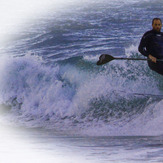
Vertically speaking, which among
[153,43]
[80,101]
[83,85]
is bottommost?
[80,101]

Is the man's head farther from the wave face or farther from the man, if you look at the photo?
the wave face

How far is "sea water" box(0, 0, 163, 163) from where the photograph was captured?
206 inches

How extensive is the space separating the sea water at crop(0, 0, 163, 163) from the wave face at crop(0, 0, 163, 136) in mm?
20

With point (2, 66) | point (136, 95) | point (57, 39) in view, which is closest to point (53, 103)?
point (136, 95)

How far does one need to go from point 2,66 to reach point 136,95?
489cm

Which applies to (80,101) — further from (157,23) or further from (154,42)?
(157,23)

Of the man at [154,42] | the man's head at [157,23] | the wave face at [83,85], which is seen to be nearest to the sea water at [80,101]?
the wave face at [83,85]

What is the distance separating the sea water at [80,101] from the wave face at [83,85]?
20 mm

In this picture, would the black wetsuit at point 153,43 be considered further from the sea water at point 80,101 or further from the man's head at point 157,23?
the sea water at point 80,101

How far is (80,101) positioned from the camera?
30.6 ft

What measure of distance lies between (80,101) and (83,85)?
2.21 feet

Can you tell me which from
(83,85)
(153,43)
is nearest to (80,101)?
(83,85)

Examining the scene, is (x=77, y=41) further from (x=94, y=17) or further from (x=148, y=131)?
(x=148, y=131)

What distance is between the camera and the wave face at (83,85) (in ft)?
26.7
